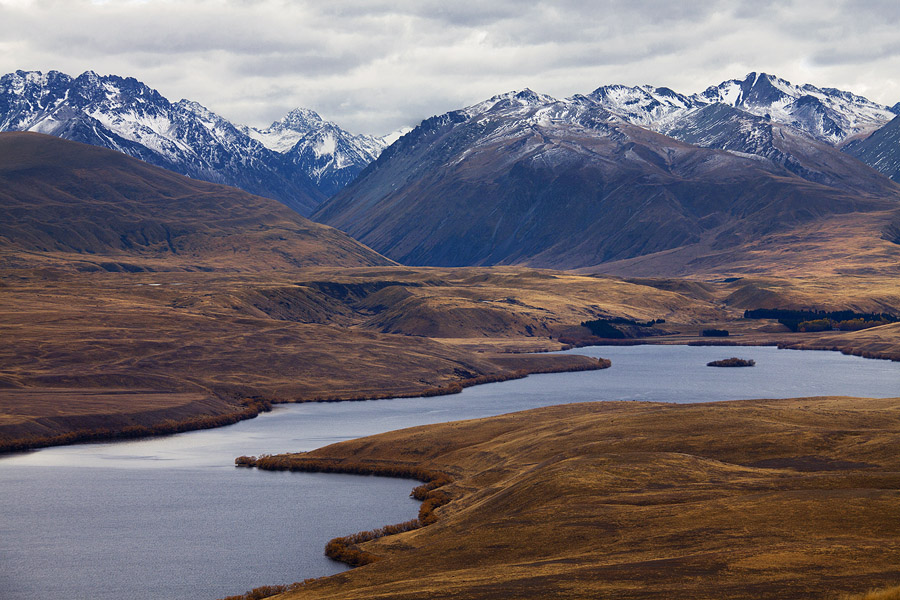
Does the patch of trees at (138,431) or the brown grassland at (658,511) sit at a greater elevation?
the patch of trees at (138,431)

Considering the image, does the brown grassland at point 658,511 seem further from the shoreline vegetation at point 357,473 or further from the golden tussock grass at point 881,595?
the shoreline vegetation at point 357,473

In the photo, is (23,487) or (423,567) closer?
(423,567)

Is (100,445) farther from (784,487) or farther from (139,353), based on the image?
(784,487)

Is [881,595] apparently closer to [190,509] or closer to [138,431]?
[190,509]

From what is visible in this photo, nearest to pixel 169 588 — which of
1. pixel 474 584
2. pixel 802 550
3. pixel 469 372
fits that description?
pixel 474 584

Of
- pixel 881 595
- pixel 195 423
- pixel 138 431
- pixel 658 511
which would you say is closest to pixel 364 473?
pixel 138 431

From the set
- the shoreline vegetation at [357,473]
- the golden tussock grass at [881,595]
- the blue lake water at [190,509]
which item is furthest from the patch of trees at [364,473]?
the golden tussock grass at [881,595]

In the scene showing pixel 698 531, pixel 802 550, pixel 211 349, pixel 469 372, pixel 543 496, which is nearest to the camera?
pixel 802 550
